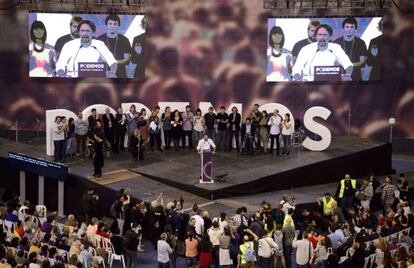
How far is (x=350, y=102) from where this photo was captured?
28.7 metres

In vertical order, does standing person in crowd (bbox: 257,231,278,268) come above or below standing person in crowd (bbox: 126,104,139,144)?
below

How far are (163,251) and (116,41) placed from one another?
12.2 meters

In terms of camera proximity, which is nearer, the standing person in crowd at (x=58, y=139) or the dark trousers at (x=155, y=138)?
the standing person in crowd at (x=58, y=139)

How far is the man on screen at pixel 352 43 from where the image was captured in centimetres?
2773

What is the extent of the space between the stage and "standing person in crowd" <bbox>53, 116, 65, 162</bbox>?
1.26 ft

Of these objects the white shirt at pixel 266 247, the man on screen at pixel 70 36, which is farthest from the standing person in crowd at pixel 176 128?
the white shirt at pixel 266 247

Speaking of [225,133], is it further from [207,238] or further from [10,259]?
[10,259]

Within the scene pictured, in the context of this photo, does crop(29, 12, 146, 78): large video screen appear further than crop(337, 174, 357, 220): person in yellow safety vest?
Yes

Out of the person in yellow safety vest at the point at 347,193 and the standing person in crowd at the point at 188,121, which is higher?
the standing person in crowd at the point at 188,121

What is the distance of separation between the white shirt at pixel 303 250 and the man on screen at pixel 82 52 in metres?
12.8

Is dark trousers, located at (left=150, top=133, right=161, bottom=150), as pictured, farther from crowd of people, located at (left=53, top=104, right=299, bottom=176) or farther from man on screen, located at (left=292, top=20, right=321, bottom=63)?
man on screen, located at (left=292, top=20, right=321, bottom=63)

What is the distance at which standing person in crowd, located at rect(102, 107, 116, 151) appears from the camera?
81.5ft

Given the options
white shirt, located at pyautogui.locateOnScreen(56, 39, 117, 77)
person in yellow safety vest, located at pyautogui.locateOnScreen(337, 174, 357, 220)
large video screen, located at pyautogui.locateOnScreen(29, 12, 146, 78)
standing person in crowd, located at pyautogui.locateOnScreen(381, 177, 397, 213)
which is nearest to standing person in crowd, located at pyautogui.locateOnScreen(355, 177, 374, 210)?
person in yellow safety vest, located at pyautogui.locateOnScreen(337, 174, 357, 220)

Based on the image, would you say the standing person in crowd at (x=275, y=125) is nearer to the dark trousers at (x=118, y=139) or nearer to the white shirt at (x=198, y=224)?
the dark trousers at (x=118, y=139)
